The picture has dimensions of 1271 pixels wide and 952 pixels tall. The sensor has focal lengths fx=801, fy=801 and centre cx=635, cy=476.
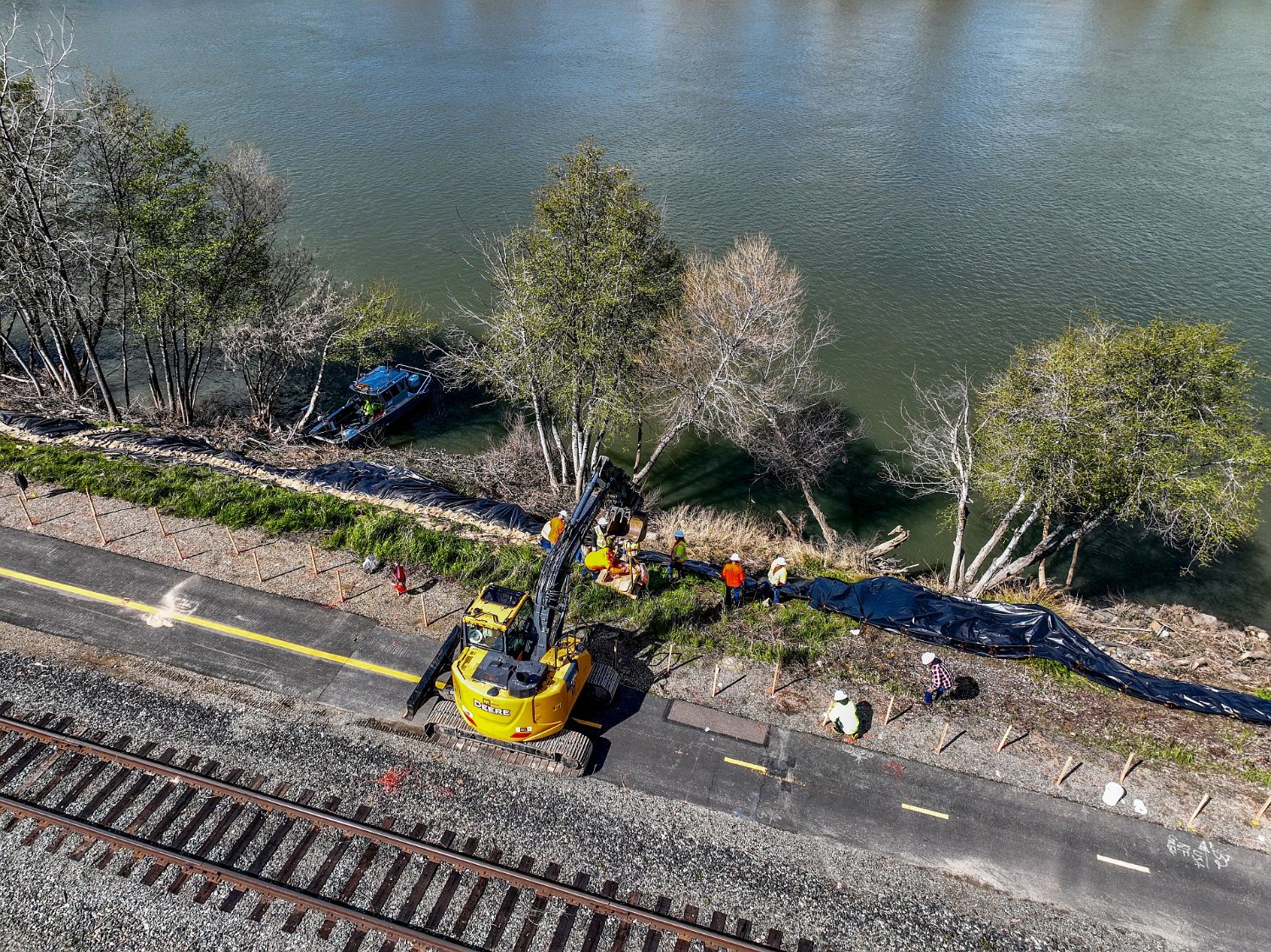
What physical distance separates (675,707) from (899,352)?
84.8ft

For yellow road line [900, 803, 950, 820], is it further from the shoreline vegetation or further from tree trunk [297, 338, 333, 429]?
tree trunk [297, 338, 333, 429]

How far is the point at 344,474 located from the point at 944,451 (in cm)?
1927

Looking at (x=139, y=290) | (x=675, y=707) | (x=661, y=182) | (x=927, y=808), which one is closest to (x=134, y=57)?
(x=661, y=182)

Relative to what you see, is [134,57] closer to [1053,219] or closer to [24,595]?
[24,595]

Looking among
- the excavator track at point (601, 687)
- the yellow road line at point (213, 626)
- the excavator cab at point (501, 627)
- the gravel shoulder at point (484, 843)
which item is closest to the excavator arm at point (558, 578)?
the excavator cab at point (501, 627)

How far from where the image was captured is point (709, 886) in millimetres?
13453

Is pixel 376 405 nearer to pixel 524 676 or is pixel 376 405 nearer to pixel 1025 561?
pixel 524 676

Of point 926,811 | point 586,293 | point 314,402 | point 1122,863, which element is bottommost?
point 314,402

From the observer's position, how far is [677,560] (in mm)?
19422

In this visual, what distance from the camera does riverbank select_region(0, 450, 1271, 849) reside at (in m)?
15.4

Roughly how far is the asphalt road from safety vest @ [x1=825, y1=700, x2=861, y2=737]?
0.40 meters

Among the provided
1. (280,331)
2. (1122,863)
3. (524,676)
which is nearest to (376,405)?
(280,331)

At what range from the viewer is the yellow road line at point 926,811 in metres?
14.6

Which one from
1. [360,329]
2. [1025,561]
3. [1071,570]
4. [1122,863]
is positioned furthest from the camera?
[360,329]
